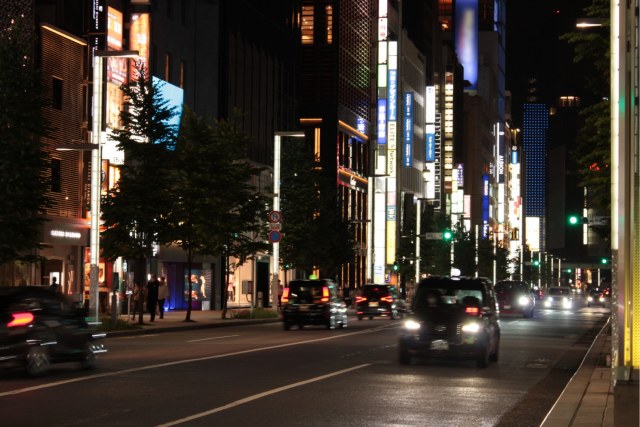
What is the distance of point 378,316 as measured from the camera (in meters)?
62.1

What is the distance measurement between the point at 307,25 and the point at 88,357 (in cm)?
7942

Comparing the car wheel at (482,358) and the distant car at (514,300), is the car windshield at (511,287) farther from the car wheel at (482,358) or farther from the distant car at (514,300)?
the car wheel at (482,358)

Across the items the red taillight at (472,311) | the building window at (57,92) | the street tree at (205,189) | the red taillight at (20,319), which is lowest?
the red taillight at (20,319)

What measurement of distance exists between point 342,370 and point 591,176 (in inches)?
353

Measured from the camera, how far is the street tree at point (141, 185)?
4591cm

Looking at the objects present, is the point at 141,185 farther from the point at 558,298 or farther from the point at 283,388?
the point at 558,298

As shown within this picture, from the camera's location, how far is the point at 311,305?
148 feet

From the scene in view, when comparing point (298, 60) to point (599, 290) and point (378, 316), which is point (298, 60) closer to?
point (378, 316)

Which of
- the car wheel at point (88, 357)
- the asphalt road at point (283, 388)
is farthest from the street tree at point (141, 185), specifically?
the car wheel at point (88, 357)

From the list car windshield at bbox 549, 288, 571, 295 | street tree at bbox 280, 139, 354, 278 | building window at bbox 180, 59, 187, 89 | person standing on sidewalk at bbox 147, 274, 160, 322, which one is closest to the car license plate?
person standing on sidewalk at bbox 147, 274, 160, 322

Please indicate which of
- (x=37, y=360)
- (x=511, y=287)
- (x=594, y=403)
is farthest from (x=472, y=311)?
(x=511, y=287)

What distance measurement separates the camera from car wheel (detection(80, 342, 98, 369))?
23.3 meters

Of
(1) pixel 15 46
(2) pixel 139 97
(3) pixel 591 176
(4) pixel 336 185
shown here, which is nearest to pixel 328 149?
(4) pixel 336 185

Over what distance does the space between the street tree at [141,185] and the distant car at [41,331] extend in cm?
2215
